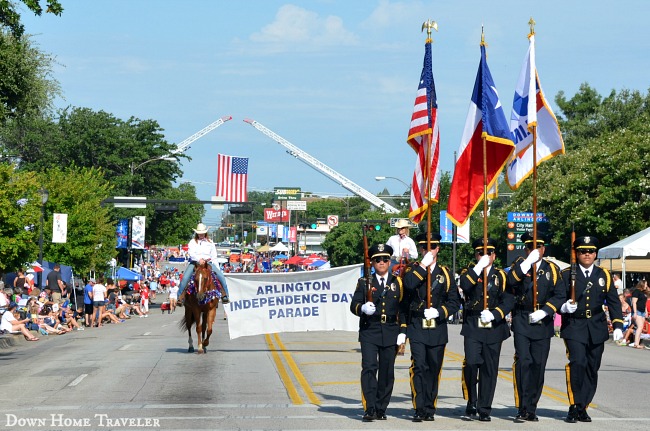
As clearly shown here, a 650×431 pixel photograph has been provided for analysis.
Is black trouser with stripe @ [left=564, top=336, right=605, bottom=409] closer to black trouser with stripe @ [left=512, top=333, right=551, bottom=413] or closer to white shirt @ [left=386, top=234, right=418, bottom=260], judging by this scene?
black trouser with stripe @ [left=512, top=333, right=551, bottom=413]

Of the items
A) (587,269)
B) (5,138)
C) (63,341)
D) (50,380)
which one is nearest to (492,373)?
(587,269)

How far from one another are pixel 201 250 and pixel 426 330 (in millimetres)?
10898

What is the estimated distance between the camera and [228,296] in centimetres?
2270

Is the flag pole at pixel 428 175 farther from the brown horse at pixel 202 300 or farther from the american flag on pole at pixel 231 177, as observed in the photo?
the american flag on pole at pixel 231 177

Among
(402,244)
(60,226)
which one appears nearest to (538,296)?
(402,244)

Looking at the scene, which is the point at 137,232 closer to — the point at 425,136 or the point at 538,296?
the point at 425,136

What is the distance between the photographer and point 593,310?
39.1ft

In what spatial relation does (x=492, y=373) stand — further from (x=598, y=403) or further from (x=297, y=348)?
(x=297, y=348)

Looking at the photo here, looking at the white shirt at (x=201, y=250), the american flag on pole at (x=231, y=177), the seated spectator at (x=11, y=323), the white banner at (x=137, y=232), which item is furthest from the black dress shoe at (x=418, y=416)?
the american flag on pole at (x=231, y=177)

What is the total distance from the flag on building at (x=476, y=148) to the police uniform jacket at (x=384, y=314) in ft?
7.51

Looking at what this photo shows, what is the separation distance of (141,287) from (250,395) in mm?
41688

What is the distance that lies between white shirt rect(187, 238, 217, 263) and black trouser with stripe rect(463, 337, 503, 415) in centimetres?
1086

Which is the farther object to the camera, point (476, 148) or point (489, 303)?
point (476, 148)

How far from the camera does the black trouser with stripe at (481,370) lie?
11.8m
